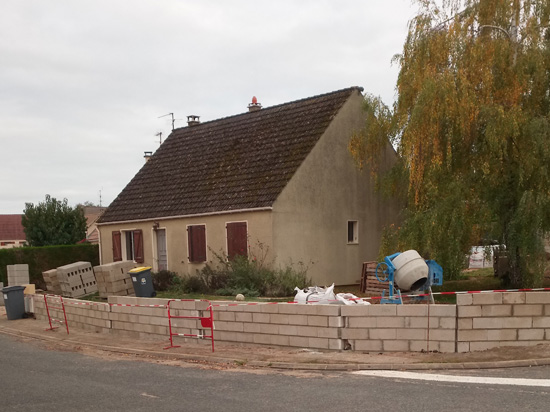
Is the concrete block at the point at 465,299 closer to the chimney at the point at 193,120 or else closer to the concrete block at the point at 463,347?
the concrete block at the point at 463,347

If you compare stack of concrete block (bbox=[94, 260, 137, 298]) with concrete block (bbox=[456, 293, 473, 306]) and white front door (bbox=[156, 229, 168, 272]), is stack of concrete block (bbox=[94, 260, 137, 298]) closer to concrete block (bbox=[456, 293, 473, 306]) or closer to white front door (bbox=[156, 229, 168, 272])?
white front door (bbox=[156, 229, 168, 272])

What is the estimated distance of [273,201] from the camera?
66.6 ft

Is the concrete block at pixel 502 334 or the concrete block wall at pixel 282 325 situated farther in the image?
the concrete block wall at pixel 282 325

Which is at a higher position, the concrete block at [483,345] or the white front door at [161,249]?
the white front door at [161,249]

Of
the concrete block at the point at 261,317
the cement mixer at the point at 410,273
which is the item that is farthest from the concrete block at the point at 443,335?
the concrete block at the point at 261,317

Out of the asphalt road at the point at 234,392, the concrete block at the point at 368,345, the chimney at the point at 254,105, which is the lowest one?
the asphalt road at the point at 234,392

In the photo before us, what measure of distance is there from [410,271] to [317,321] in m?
2.84

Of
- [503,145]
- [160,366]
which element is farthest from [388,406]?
[503,145]

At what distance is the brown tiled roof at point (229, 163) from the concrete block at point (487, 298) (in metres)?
11.0

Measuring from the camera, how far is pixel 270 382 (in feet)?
29.6

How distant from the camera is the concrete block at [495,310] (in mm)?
10031

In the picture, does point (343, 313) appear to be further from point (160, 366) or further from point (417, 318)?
point (160, 366)

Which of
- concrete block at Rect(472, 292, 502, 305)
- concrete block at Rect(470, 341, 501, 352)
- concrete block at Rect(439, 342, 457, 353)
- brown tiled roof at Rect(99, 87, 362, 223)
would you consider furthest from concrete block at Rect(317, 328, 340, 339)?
brown tiled roof at Rect(99, 87, 362, 223)

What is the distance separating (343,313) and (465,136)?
6.80 metres
